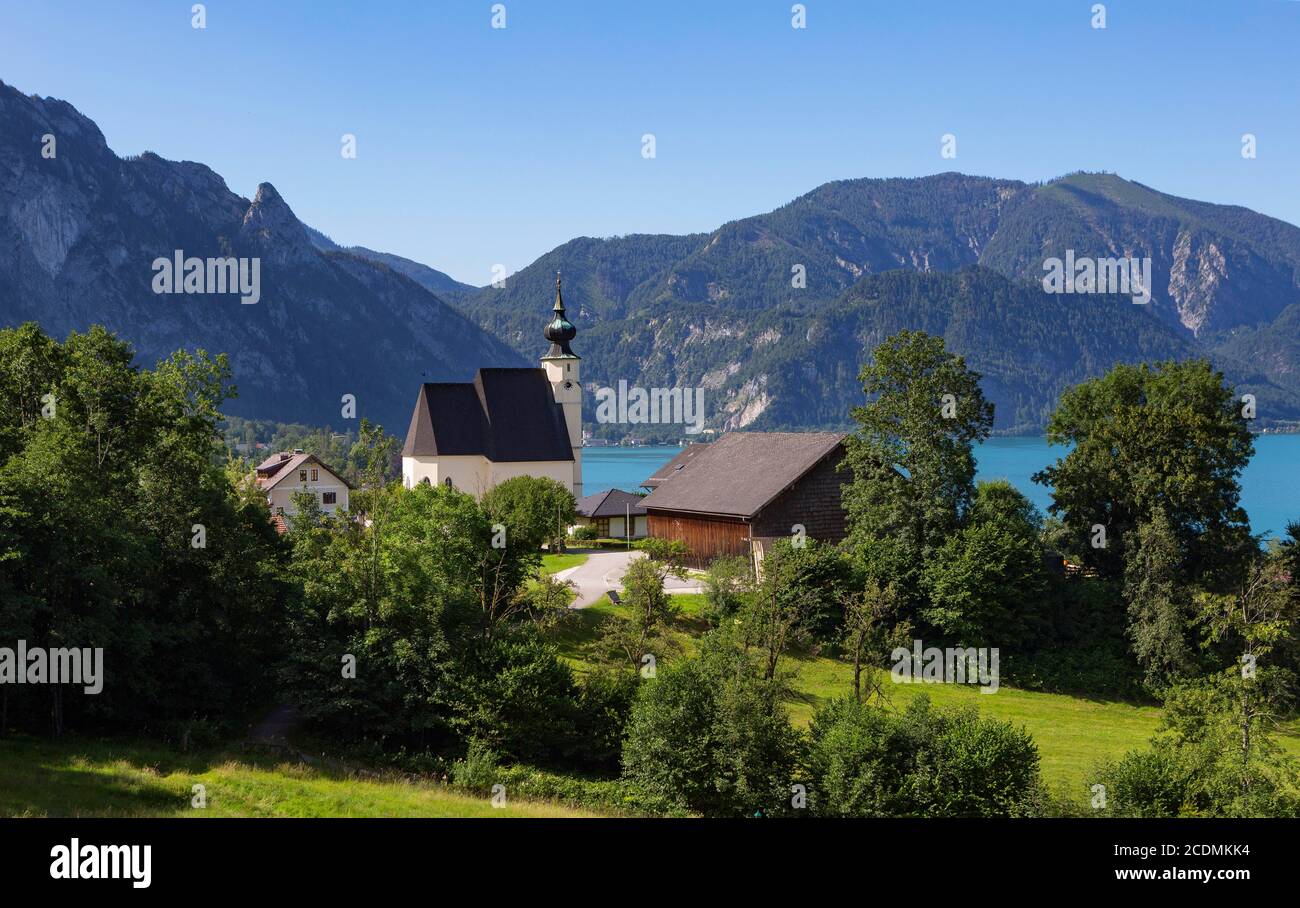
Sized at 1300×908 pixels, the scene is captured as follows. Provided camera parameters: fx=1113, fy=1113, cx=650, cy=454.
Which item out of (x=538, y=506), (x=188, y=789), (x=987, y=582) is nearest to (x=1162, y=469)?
(x=987, y=582)

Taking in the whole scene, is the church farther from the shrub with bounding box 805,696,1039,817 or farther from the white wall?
the shrub with bounding box 805,696,1039,817

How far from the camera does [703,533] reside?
47281mm

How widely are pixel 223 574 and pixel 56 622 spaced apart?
4.66 meters

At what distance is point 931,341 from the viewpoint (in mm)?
42375

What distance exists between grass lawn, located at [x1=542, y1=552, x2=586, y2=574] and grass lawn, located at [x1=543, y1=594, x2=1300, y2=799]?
765 centimetres

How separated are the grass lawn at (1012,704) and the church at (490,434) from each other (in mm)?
26193

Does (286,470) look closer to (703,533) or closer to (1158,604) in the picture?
(703,533)

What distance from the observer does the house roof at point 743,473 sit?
45.6 meters

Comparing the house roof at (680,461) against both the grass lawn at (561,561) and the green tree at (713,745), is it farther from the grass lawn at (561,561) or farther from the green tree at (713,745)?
the green tree at (713,745)

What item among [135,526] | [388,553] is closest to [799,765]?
[388,553]

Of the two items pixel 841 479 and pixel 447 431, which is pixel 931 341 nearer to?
pixel 841 479

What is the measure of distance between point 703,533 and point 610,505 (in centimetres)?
1666
